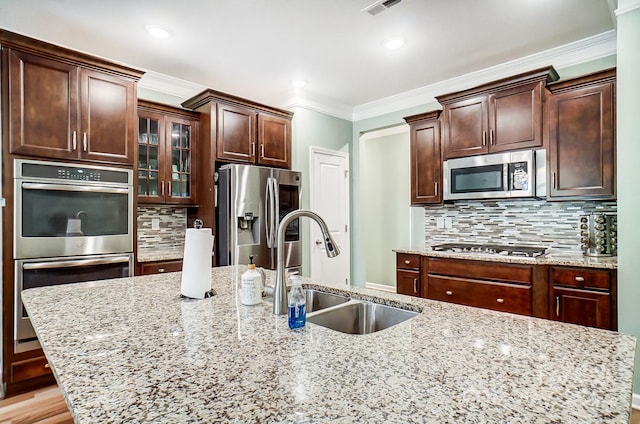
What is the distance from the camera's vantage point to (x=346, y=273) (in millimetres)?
4738

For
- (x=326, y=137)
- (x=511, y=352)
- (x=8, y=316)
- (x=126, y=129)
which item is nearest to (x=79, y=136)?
(x=126, y=129)

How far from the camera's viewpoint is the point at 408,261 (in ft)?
11.8

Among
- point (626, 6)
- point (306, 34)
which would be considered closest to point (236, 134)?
point (306, 34)

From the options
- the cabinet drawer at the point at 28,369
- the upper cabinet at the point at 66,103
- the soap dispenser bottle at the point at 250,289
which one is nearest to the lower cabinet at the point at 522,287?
the soap dispenser bottle at the point at 250,289

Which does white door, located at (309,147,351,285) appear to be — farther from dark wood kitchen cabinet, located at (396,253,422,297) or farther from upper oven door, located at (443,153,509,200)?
upper oven door, located at (443,153,509,200)

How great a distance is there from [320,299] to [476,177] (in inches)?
91.2

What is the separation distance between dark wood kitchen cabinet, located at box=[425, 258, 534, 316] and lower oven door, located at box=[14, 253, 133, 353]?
106 inches

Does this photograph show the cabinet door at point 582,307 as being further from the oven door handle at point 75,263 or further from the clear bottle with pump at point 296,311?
the oven door handle at point 75,263

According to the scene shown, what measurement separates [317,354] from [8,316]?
8.44 ft

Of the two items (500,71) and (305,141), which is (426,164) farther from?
(305,141)

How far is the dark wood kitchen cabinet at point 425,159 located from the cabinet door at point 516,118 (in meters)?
0.58

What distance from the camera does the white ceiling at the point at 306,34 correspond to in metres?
2.47

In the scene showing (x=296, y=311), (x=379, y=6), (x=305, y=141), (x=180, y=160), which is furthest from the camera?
(x=305, y=141)

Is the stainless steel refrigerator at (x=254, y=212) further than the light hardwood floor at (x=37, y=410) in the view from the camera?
Yes
